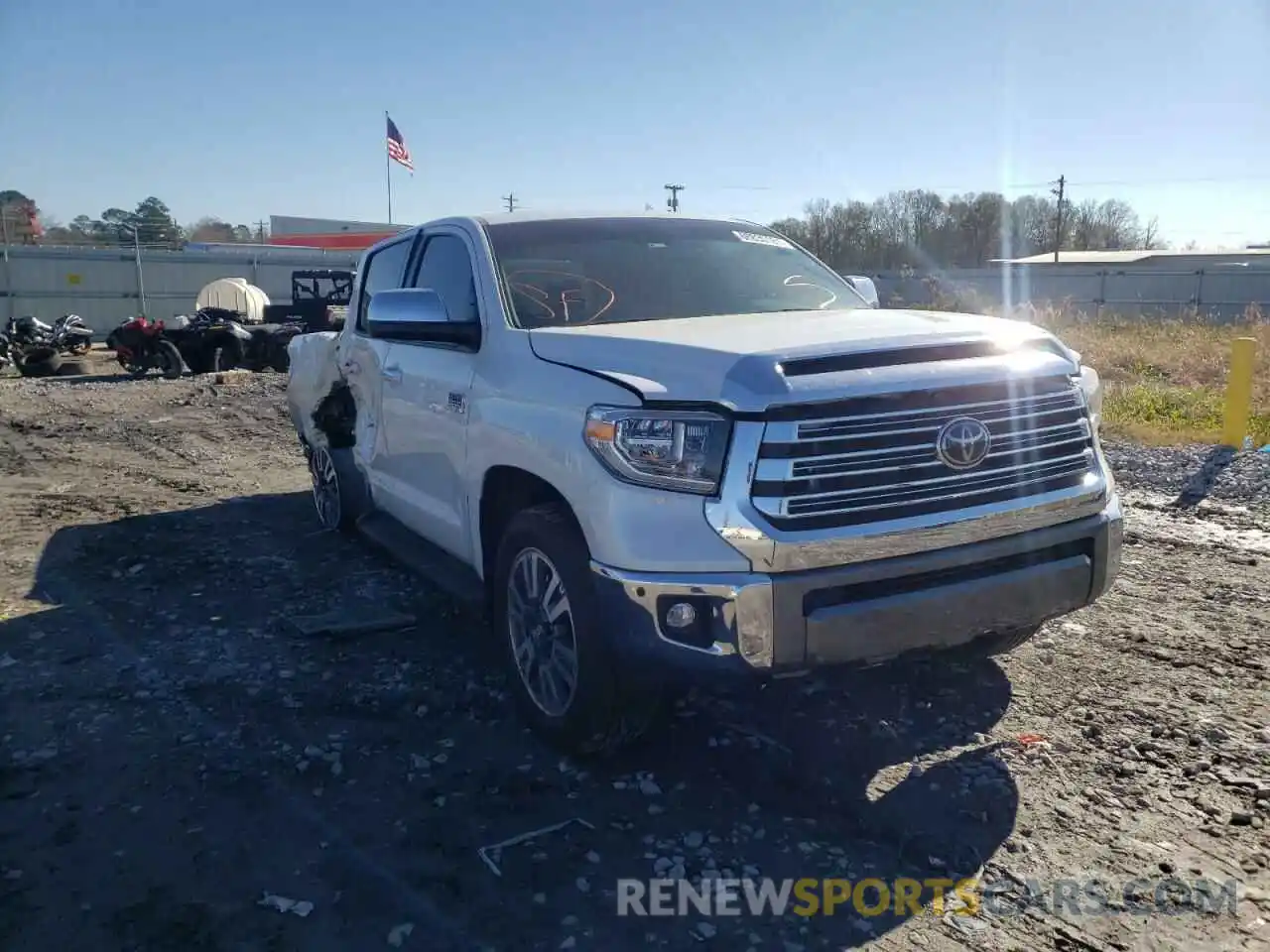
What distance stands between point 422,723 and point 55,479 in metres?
6.90

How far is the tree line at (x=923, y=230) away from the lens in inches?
2569

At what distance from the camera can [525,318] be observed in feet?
13.4

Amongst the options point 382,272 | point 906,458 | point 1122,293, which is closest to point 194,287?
point 382,272

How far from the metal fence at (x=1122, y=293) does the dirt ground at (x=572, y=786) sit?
79.8ft

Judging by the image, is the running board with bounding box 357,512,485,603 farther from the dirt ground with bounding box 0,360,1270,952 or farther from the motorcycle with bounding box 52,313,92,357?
the motorcycle with bounding box 52,313,92,357

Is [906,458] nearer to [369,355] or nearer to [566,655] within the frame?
[566,655]

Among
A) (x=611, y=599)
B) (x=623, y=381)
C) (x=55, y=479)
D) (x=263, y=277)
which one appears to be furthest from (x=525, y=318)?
(x=263, y=277)

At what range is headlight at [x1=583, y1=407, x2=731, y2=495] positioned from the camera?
9.80 feet

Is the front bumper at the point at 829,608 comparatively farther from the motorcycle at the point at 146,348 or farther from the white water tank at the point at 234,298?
the white water tank at the point at 234,298

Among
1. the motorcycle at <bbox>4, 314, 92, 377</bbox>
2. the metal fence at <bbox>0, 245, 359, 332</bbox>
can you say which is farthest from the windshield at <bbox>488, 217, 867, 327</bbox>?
the metal fence at <bbox>0, 245, 359, 332</bbox>

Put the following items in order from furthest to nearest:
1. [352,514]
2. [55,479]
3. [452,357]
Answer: [55,479]
[352,514]
[452,357]

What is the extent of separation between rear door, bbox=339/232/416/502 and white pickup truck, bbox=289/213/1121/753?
1.10 metres

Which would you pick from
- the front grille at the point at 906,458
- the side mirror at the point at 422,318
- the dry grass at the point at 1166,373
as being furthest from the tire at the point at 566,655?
the dry grass at the point at 1166,373

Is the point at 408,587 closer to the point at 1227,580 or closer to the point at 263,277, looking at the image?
the point at 1227,580
